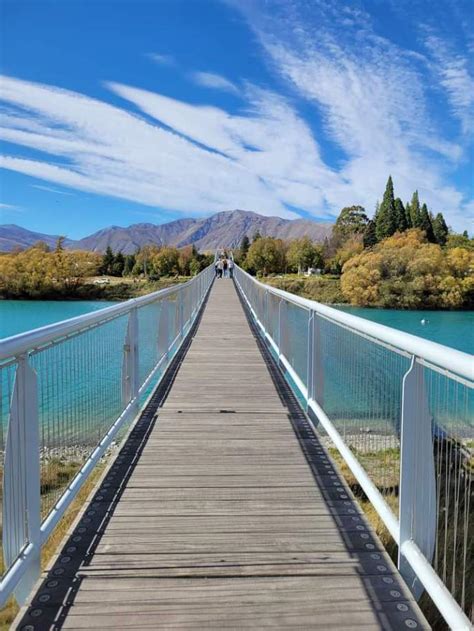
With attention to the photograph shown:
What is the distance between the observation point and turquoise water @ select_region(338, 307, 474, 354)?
1272 inches

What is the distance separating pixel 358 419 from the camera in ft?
10.4

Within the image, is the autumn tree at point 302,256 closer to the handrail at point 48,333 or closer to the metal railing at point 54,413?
the metal railing at point 54,413

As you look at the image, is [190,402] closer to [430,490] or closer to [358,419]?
[358,419]

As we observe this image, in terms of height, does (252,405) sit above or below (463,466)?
below

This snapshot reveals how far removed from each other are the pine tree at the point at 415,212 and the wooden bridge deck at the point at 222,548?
9549 centimetres

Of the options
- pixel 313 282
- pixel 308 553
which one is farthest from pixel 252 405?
pixel 313 282

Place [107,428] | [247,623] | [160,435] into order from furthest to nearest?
[160,435] < [107,428] < [247,623]

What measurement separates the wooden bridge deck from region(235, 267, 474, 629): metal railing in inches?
7.7

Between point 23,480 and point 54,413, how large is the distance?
79 centimetres

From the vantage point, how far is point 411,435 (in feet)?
6.79

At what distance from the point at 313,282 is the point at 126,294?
97.4ft

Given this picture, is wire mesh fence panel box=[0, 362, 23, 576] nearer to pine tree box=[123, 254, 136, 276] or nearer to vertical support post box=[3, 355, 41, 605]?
vertical support post box=[3, 355, 41, 605]

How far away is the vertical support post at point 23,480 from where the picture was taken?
198 cm

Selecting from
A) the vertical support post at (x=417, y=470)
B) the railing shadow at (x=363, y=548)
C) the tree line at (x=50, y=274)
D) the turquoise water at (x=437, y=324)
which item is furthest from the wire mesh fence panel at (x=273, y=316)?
the tree line at (x=50, y=274)
